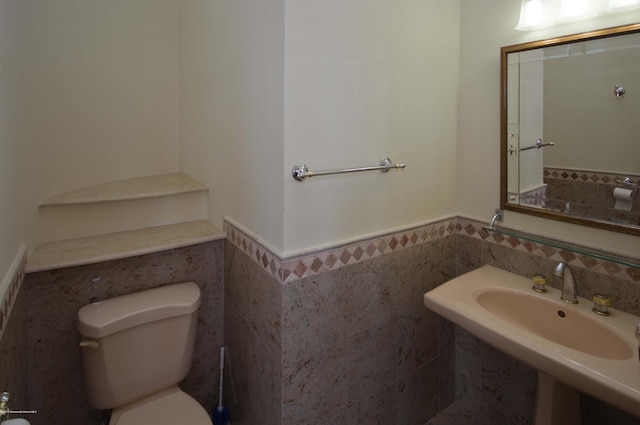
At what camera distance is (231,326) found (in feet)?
5.39

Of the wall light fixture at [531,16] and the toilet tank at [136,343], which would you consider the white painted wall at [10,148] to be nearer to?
the toilet tank at [136,343]

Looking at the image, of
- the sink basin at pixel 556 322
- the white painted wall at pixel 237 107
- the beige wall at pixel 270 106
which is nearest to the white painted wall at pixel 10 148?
the beige wall at pixel 270 106

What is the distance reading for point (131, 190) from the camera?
1.70m

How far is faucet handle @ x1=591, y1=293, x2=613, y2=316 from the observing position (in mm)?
1161

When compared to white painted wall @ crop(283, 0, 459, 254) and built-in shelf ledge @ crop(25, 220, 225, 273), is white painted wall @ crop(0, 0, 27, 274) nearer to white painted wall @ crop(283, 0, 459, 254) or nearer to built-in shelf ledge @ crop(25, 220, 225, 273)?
built-in shelf ledge @ crop(25, 220, 225, 273)

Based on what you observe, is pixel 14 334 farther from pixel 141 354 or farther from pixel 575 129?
pixel 575 129

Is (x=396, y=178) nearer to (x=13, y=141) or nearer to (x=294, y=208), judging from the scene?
(x=294, y=208)

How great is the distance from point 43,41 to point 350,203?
1.60 meters

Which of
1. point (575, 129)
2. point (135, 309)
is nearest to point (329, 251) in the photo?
point (135, 309)

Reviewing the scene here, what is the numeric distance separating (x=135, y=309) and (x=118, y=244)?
313 millimetres

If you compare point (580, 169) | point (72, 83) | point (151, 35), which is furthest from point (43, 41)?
point (580, 169)

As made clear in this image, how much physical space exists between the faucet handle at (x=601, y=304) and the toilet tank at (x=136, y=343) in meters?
1.46

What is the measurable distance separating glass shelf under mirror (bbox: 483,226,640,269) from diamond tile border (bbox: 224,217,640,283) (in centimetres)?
3

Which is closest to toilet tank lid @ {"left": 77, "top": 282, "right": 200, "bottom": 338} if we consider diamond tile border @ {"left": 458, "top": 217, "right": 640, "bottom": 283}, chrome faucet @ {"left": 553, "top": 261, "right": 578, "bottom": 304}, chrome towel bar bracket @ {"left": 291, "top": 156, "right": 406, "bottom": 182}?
chrome towel bar bracket @ {"left": 291, "top": 156, "right": 406, "bottom": 182}
